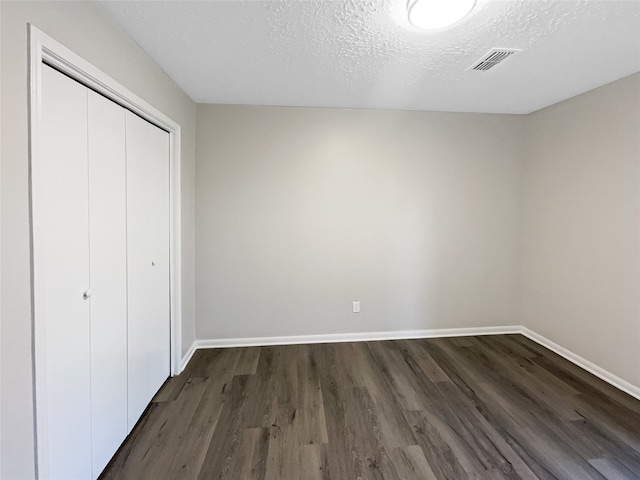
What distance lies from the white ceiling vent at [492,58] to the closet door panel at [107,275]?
227 cm

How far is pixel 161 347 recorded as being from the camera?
2277mm

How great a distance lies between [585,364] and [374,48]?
313 cm

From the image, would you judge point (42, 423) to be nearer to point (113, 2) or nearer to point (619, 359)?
point (113, 2)

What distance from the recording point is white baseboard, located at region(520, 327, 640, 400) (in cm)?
224

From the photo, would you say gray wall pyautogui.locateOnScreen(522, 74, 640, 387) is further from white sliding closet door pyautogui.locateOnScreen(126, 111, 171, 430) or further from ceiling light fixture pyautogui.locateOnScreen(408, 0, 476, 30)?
white sliding closet door pyautogui.locateOnScreen(126, 111, 171, 430)

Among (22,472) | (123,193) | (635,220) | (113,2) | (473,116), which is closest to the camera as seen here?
(22,472)

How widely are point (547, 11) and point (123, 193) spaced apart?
2462 millimetres

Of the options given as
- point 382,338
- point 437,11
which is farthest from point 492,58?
point 382,338

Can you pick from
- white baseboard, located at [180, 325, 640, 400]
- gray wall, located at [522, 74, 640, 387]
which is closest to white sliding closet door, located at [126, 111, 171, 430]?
white baseboard, located at [180, 325, 640, 400]

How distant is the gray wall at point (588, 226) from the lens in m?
2.24

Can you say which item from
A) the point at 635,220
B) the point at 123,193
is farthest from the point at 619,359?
the point at 123,193

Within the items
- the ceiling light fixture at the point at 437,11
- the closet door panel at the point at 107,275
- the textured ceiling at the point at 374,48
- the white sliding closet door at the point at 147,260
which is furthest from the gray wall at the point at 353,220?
the ceiling light fixture at the point at 437,11

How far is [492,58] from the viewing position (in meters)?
1.93

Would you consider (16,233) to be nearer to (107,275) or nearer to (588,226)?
(107,275)
